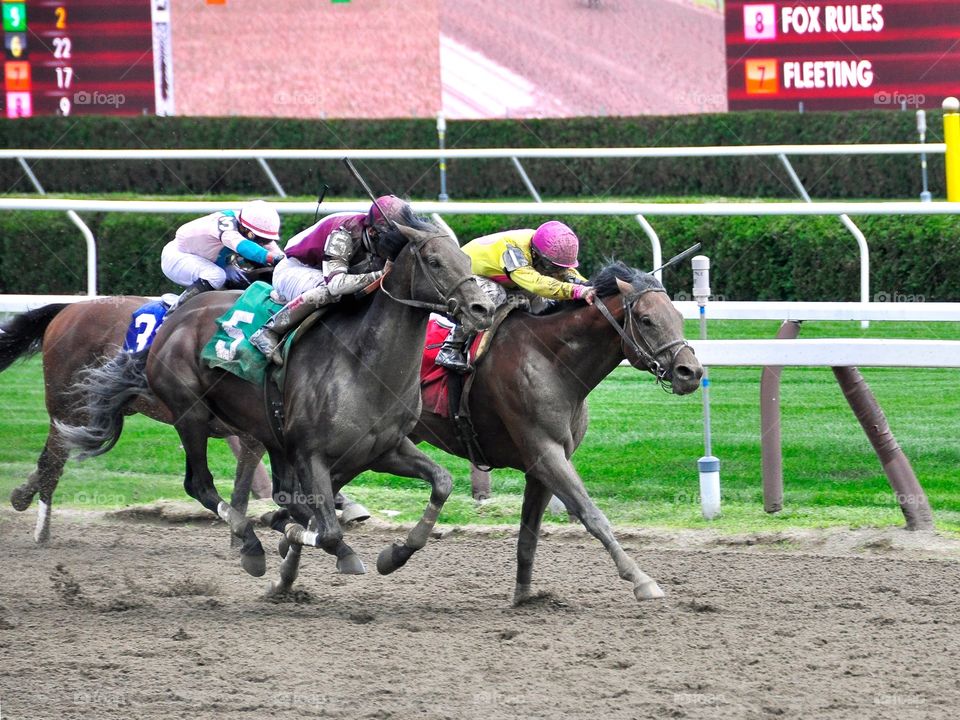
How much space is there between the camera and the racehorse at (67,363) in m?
6.24

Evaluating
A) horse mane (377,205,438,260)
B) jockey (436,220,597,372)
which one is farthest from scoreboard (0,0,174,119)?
horse mane (377,205,438,260)

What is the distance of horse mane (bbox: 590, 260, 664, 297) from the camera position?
5043 mm

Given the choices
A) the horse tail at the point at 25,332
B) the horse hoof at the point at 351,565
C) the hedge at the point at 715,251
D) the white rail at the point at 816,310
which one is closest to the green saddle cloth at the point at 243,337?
the horse hoof at the point at 351,565

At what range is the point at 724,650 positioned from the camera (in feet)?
14.5

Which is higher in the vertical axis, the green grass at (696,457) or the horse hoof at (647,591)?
the green grass at (696,457)

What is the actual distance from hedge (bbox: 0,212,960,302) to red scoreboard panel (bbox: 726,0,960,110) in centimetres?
212

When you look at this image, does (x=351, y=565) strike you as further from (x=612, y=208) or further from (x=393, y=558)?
(x=612, y=208)

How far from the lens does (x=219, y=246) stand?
20.0 feet

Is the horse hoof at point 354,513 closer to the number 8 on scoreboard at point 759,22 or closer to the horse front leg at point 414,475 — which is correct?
the horse front leg at point 414,475

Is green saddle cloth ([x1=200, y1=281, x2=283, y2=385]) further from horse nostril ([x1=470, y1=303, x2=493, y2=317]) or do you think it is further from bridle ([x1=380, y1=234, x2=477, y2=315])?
horse nostril ([x1=470, y1=303, x2=493, y2=317])

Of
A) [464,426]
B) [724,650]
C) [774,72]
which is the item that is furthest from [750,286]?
[724,650]

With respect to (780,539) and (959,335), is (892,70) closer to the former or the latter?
(959,335)

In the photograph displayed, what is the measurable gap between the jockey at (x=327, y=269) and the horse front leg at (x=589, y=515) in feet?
2.85

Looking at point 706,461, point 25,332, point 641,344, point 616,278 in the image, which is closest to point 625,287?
point 616,278
